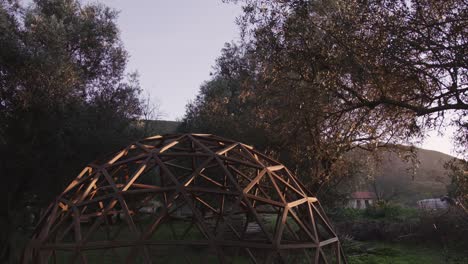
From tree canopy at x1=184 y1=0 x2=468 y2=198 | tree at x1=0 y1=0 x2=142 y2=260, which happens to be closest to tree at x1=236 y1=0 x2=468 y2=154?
tree canopy at x1=184 y1=0 x2=468 y2=198

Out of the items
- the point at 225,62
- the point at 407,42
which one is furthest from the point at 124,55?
the point at 407,42

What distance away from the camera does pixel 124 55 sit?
17.4 meters

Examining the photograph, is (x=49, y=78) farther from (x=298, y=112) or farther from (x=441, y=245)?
(x=441, y=245)

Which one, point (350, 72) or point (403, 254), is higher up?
point (350, 72)

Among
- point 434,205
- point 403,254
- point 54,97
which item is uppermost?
point 54,97

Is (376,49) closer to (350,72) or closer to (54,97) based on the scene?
(350,72)

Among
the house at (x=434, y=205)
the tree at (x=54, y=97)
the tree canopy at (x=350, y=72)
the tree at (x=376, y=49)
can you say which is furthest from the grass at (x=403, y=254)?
the tree at (x=54, y=97)

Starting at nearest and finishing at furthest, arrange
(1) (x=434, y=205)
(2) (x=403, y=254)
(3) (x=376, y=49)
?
(3) (x=376, y=49) → (2) (x=403, y=254) → (1) (x=434, y=205)

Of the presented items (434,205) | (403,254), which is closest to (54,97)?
(403,254)

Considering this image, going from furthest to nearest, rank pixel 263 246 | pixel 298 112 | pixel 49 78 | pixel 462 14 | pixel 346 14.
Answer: pixel 49 78 < pixel 298 112 < pixel 346 14 < pixel 462 14 < pixel 263 246

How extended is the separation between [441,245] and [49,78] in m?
16.0

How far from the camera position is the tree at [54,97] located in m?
12.7

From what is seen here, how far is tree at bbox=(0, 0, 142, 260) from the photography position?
41.7ft

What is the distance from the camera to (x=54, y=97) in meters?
13.2
